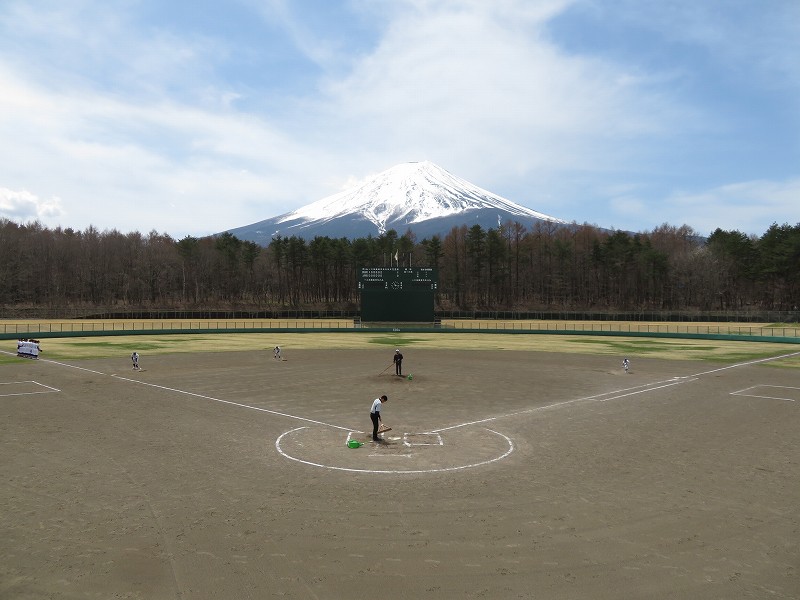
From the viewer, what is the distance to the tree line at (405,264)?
121125 millimetres

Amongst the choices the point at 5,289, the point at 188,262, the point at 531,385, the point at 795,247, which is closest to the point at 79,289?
the point at 5,289

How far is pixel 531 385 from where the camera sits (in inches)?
1303

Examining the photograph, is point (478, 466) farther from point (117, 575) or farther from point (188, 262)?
point (188, 262)

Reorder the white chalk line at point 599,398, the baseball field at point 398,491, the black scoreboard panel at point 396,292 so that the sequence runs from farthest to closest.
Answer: the black scoreboard panel at point 396,292 → the white chalk line at point 599,398 → the baseball field at point 398,491

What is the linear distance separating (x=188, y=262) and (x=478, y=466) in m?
137

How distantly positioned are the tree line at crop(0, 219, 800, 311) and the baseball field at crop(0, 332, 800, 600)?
3879 inches

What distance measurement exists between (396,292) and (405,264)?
58.4m

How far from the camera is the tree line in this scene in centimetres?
12112

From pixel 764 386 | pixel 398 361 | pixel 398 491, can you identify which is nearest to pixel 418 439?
pixel 398 491

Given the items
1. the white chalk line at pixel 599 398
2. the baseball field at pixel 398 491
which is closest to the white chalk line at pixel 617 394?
the white chalk line at pixel 599 398

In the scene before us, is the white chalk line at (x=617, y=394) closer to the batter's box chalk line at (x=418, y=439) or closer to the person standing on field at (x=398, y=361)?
the batter's box chalk line at (x=418, y=439)

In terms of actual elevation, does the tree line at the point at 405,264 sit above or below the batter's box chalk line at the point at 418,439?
above

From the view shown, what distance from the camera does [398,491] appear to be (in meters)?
14.4

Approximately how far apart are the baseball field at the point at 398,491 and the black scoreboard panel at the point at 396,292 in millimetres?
43324
